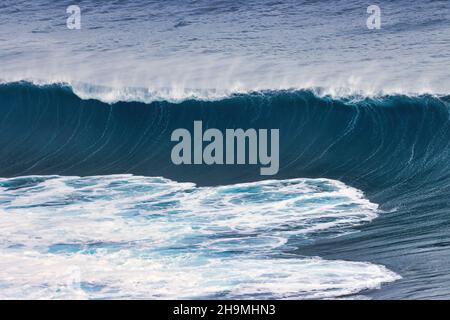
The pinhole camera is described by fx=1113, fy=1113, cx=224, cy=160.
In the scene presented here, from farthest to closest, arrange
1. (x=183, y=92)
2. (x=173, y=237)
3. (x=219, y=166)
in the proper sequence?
(x=183, y=92) → (x=219, y=166) → (x=173, y=237)

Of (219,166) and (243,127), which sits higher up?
(243,127)

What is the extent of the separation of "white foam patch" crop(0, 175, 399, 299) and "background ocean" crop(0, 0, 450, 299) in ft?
0.11

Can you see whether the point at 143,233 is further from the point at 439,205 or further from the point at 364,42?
the point at 364,42

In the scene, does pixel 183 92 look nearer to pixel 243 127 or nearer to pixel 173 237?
pixel 243 127

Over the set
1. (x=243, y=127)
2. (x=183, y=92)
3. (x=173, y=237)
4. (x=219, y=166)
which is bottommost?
(x=173, y=237)

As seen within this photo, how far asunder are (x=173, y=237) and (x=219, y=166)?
313 cm

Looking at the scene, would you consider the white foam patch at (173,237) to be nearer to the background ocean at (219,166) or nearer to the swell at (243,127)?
the background ocean at (219,166)

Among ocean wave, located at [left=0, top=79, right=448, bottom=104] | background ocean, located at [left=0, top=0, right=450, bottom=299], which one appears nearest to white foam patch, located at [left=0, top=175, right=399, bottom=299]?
background ocean, located at [left=0, top=0, right=450, bottom=299]

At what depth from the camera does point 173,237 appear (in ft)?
43.2

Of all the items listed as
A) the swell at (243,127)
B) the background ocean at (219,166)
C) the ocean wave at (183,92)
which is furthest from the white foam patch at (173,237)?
the ocean wave at (183,92)

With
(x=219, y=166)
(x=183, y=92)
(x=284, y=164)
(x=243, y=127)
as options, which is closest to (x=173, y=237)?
(x=219, y=166)

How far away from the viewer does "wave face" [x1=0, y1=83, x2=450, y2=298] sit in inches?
482

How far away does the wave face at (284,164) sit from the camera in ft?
40.1

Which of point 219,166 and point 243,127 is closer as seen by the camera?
point 219,166
